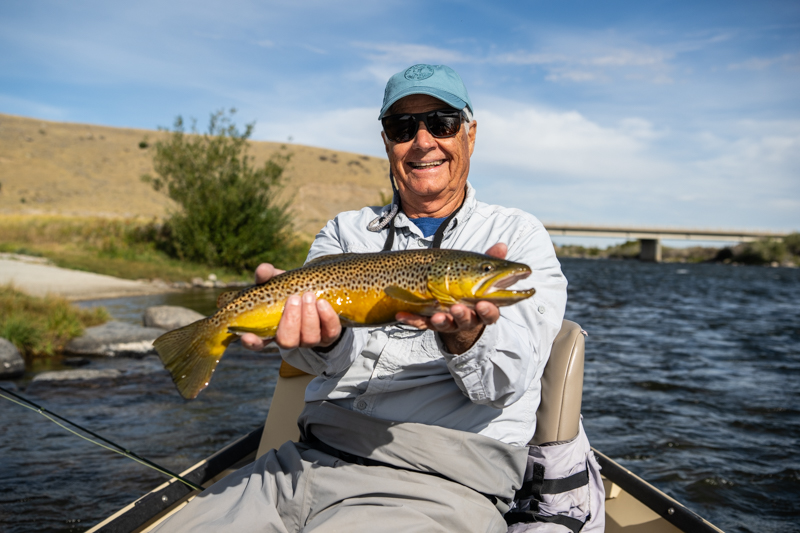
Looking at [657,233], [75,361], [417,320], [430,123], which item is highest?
[657,233]

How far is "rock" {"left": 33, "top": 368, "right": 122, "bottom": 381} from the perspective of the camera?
10.2 m

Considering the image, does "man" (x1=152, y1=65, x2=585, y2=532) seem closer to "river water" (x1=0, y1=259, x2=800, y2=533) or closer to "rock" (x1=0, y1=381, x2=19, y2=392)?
"river water" (x1=0, y1=259, x2=800, y2=533)

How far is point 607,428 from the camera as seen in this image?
29.8 feet

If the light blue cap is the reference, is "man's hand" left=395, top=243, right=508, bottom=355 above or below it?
below

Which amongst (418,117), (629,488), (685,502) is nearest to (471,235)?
(418,117)

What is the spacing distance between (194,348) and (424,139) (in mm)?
1843

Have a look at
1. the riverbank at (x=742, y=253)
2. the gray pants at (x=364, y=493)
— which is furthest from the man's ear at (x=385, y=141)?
the riverbank at (x=742, y=253)

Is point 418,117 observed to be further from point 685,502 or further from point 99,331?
point 99,331

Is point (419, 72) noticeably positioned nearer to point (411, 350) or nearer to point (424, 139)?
point (424, 139)

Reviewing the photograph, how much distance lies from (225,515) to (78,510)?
177 inches

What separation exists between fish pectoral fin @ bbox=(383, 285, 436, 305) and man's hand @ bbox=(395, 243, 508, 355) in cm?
6

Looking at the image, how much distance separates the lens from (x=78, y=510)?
5996 mm

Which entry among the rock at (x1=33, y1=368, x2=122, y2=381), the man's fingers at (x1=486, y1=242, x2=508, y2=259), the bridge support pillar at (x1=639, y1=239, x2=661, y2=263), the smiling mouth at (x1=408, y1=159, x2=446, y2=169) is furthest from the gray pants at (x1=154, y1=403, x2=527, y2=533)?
the bridge support pillar at (x1=639, y1=239, x2=661, y2=263)

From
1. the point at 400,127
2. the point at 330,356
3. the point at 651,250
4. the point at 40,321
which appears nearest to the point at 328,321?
the point at 330,356
